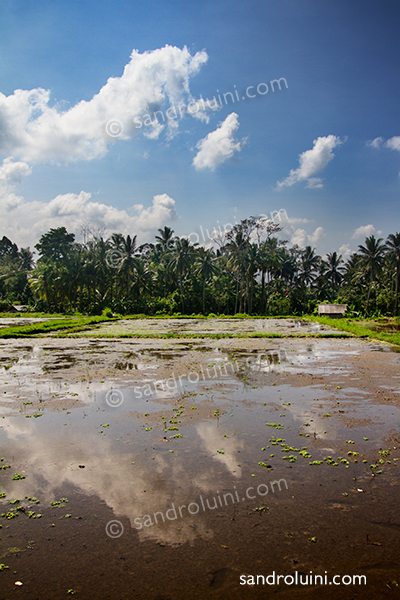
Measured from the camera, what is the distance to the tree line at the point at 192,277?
52.5 metres

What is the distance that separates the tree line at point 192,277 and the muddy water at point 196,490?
41946mm

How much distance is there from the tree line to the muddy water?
41.9 metres

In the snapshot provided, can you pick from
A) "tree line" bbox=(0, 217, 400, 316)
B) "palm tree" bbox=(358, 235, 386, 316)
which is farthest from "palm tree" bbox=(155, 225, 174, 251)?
"palm tree" bbox=(358, 235, 386, 316)

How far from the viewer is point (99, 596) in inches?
112

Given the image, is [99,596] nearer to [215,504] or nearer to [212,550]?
[212,550]

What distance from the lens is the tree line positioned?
52531 mm

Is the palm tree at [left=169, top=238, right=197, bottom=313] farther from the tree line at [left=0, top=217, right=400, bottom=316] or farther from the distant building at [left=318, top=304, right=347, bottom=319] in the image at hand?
the distant building at [left=318, top=304, right=347, bottom=319]

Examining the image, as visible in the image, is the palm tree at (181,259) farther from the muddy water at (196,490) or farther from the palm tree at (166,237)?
the muddy water at (196,490)

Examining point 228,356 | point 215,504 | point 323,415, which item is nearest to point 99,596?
point 215,504

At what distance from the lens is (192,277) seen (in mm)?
55500

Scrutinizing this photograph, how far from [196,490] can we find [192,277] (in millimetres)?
51563

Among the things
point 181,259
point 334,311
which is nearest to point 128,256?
point 181,259

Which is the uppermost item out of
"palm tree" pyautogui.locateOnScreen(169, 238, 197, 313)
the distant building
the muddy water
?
"palm tree" pyautogui.locateOnScreen(169, 238, 197, 313)

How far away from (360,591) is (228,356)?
38.6 ft
